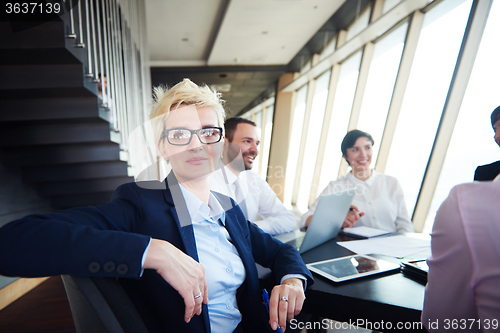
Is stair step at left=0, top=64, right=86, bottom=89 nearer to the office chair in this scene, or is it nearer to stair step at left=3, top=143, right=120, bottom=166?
stair step at left=3, top=143, right=120, bottom=166

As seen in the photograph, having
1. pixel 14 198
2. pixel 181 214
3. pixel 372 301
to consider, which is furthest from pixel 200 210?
pixel 14 198

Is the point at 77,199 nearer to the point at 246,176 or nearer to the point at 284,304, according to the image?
the point at 246,176

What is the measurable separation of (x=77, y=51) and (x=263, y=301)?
86.4 inches

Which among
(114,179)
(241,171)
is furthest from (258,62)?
(241,171)

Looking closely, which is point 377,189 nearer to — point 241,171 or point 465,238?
point 241,171

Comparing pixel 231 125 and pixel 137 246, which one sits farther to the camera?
pixel 231 125

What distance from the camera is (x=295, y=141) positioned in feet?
29.5

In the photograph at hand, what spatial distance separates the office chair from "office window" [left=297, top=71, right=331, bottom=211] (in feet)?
21.8

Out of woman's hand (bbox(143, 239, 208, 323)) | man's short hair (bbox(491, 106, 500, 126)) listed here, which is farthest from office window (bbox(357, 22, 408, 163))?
woman's hand (bbox(143, 239, 208, 323))

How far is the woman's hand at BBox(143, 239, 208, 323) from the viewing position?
2.42ft

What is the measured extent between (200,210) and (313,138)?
6.92m

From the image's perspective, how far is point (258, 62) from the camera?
7926 mm

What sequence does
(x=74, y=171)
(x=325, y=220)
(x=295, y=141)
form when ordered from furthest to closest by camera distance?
(x=295, y=141) → (x=74, y=171) → (x=325, y=220)

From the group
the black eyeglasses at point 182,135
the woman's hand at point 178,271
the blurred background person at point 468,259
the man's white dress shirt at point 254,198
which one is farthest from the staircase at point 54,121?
the blurred background person at point 468,259
